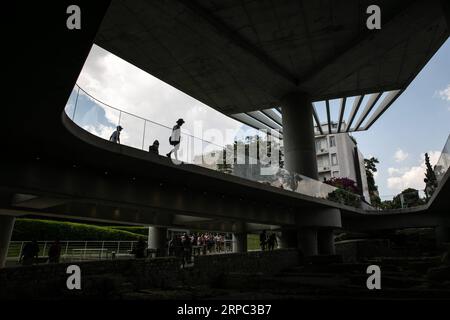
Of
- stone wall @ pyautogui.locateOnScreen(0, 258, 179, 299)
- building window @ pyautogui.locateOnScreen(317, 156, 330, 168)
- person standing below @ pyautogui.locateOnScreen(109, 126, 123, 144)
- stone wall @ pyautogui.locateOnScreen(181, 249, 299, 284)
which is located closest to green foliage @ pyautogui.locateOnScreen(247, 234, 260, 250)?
stone wall @ pyautogui.locateOnScreen(181, 249, 299, 284)

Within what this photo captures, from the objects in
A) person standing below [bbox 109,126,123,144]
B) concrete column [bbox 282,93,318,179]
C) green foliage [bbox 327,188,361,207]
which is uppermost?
Answer: concrete column [bbox 282,93,318,179]

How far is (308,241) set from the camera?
2178cm

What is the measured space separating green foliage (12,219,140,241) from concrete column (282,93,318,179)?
56.6 feet

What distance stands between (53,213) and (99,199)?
4.63 meters

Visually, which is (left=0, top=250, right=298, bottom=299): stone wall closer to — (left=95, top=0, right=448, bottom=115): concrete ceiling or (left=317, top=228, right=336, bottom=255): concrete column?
(left=317, top=228, right=336, bottom=255): concrete column

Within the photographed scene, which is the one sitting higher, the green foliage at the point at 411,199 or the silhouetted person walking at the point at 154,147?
the green foliage at the point at 411,199

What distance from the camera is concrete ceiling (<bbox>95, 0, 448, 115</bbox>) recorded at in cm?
1700

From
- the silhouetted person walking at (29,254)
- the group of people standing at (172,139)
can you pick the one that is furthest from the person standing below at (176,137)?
the silhouetted person walking at (29,254)

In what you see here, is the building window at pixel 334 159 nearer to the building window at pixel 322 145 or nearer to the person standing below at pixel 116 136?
the building window at pixel 322 145

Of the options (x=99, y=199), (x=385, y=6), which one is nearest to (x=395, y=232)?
(x=385, y=6)

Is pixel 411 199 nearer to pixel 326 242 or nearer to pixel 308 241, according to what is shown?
pixel 326 242

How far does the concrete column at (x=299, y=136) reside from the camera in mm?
23750

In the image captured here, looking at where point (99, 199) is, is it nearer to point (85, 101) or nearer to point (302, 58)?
point (85, 101)

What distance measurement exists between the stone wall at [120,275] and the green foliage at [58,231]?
12.0 metres
